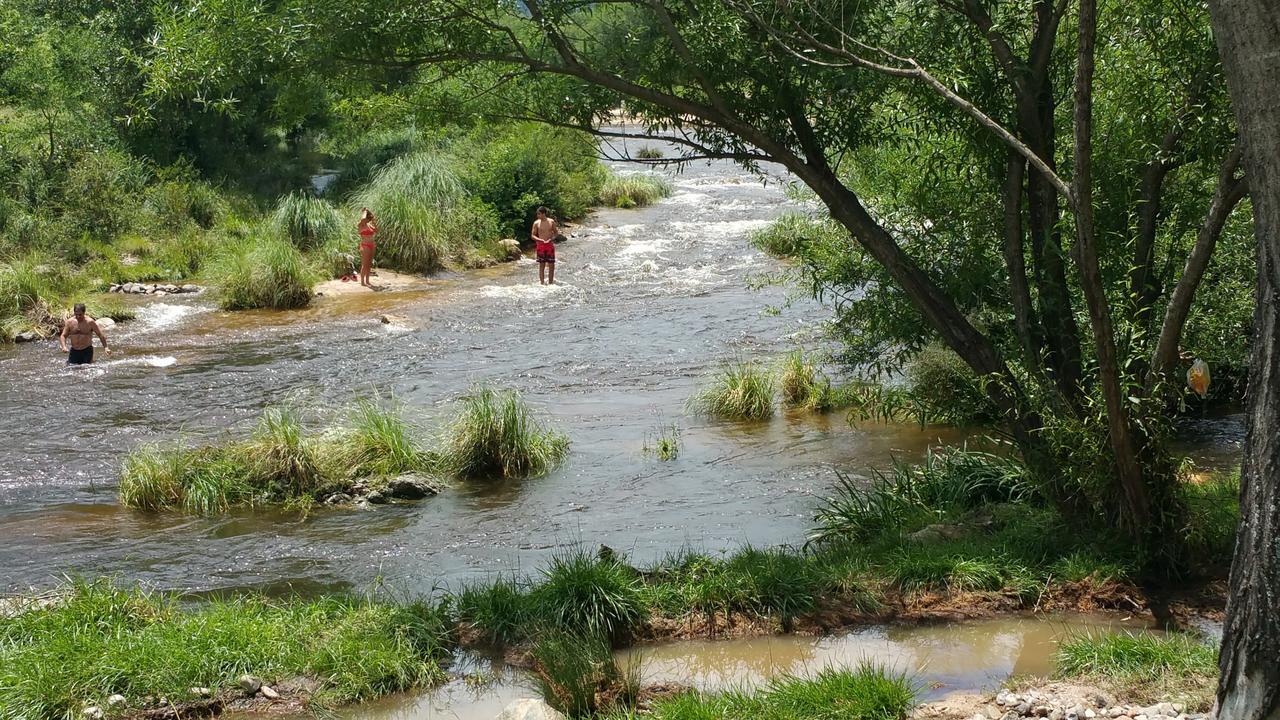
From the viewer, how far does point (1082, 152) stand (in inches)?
262

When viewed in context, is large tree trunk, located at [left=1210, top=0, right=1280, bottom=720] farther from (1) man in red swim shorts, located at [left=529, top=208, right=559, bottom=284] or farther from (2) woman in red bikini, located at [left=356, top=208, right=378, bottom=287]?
(2) woman in red bikini, located at [left=356, top=208, right=378, bottom=287]

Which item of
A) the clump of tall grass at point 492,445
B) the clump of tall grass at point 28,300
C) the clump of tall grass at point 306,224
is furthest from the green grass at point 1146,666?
the clump of tall grass at point 306,224

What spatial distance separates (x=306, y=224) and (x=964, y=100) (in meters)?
20.7

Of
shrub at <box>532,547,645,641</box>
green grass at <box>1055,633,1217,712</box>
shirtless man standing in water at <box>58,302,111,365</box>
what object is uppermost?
shirtless man standing in water at <box>58,302,111,365</box>

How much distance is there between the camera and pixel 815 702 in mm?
6035

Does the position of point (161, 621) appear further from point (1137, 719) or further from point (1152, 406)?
point (1152, 406)

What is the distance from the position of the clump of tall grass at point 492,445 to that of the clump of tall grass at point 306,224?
46.0 feet

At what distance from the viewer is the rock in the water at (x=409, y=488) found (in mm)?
12258

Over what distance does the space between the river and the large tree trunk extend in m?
5.64

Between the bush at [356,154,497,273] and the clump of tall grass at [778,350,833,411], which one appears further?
the bush at [356,154,497,273]

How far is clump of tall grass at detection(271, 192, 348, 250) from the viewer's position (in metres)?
26.1

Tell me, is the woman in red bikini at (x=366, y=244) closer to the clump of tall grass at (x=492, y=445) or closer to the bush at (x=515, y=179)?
the bush at (x=515, y=179)

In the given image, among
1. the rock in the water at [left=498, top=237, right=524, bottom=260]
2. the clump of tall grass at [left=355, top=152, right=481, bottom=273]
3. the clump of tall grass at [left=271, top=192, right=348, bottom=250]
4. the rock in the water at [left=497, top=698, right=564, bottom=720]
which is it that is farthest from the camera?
the rock in the water at [left=498, top=237, right=524, bottom=260]

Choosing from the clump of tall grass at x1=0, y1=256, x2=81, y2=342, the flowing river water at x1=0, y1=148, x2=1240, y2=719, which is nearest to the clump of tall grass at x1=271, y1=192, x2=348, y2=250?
the flowing river water at x1=0, y1=148, x2=1240, y2=719
